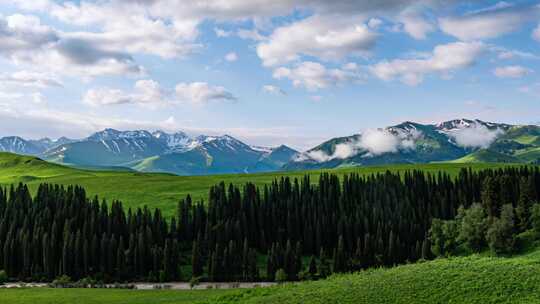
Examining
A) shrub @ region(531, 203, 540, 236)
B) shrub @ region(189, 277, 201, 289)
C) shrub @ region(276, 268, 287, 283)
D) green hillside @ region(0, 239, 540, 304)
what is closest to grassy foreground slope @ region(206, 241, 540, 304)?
green hillside @ region(0, 239, 540, 304)

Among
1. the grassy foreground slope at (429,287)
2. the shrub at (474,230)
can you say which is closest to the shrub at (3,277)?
the grassy foreground slope at (429,287)

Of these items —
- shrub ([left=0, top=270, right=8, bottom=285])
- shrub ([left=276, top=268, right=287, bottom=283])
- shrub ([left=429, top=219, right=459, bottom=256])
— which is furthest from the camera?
shrub ([left=429, top=219, right=459, bottom=256])

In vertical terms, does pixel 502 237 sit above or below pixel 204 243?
above

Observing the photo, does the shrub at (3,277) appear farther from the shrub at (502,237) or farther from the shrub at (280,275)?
the shrub at (502,237)

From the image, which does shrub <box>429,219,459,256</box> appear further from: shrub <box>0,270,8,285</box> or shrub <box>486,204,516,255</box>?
shrub <box>0,270,8,285</box>

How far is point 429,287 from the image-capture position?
50.8 meters

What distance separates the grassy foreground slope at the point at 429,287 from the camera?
4803 centimetres

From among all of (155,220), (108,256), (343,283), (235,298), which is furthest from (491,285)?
(155,220)

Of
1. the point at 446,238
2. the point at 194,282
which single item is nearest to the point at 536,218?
the point at 446,238

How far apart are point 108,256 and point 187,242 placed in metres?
35.0

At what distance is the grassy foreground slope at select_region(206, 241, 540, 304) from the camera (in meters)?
48.0

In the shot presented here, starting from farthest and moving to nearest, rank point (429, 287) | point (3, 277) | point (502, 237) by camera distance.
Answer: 1. point (3, 277)
2. point (502, 237)
3. point (429, 287)

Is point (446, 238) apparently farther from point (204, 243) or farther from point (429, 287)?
point (429, 287)

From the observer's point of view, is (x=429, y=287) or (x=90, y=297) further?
(x=90, y=297)
